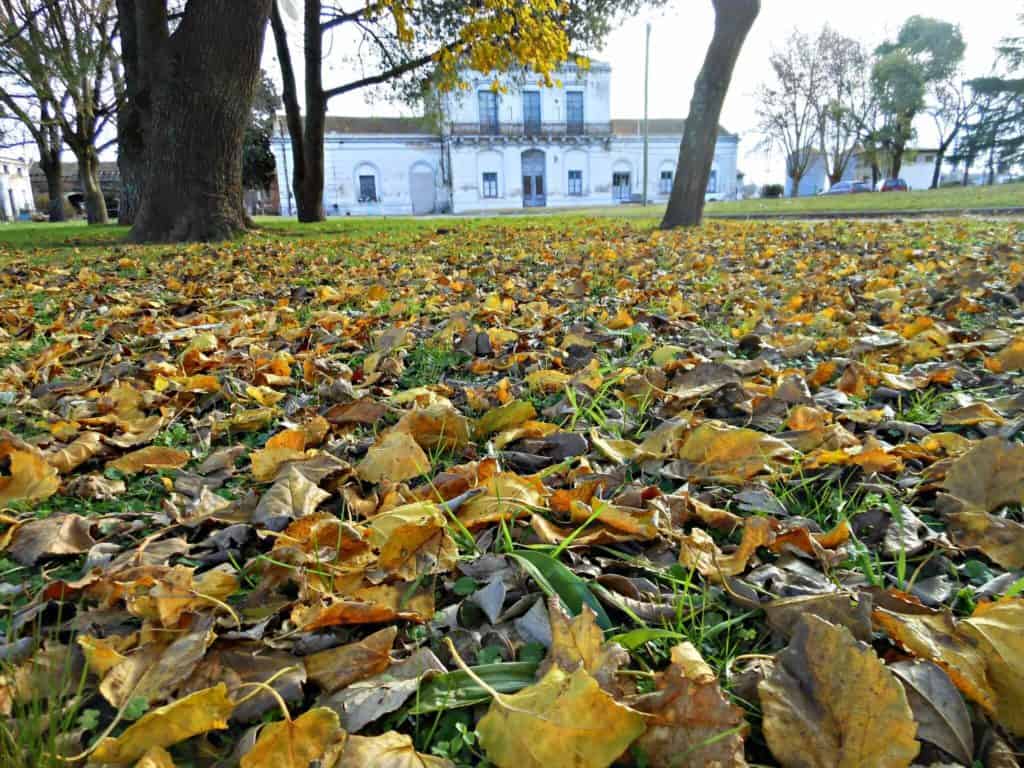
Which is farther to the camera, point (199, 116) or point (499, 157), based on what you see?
point (499, 157)

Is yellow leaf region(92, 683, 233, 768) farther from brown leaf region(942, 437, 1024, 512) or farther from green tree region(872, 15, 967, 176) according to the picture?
green tree region(872, 15, 967, 176)

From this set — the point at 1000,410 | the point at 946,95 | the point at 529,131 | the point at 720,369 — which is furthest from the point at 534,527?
the point at 946,95

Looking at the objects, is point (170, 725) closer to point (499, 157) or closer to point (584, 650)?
point (584, 650)

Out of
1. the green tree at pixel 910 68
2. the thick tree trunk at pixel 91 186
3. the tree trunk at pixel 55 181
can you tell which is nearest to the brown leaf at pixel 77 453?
the thick tree trunk at pixel 91 186

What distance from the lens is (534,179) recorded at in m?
45.2

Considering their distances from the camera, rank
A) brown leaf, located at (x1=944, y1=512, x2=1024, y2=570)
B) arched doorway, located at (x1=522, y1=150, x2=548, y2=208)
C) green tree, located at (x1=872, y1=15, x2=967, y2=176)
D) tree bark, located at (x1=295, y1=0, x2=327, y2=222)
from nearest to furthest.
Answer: brown leaf, located at (x1=944, y1=512, x2=1024, y2=570) < tree bark, located at (x1=295, y1=0, x2=327, y2=222) < green tree, located at (x1=872, y1=15, x2=967, y2=176) < arched doorway, located at (x1=522, y1=150, x2=548, y2=208)

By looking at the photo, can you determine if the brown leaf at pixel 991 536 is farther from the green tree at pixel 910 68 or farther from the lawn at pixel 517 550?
the green tree at pixel 910 68

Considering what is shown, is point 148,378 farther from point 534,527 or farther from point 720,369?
point 720,369

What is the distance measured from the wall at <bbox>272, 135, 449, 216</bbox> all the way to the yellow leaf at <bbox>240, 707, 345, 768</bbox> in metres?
43.8

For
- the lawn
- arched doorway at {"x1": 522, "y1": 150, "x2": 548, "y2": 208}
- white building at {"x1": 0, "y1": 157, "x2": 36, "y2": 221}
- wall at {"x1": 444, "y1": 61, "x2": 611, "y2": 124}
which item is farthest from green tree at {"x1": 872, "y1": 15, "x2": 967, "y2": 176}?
white building at {"x1": 0, "y1": 157, "x2": 36, "y2": 221}

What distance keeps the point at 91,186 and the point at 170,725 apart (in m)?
25.7

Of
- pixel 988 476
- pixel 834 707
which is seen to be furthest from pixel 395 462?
pixel 988 476

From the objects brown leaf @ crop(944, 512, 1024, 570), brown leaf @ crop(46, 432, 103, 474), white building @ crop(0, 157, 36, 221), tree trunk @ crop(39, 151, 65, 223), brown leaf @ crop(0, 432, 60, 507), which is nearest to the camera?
brown leaf @ crop(944, 512, 1024, 570)

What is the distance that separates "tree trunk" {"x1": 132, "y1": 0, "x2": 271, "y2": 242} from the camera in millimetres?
6715
